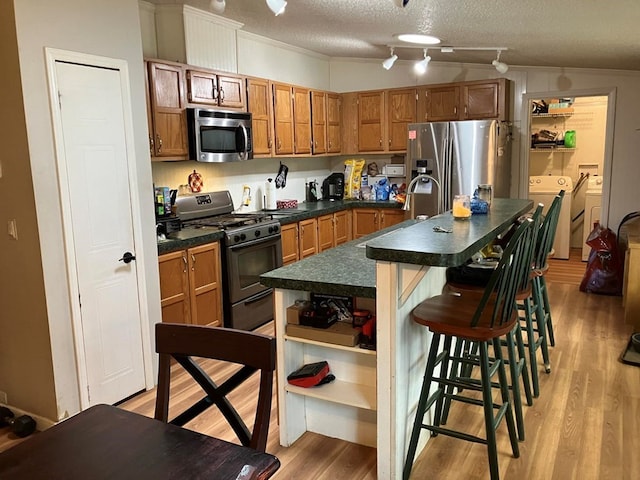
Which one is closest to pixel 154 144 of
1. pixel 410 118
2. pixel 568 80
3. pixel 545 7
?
pixel 545 7

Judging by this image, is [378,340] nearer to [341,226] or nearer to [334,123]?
[341,226]

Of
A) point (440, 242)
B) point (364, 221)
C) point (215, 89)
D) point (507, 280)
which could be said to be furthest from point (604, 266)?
point (215, 89)

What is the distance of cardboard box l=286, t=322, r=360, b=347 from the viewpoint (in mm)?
2332

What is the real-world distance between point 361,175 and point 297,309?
4.04 meters

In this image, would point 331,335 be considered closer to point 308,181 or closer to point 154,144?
point 154,144

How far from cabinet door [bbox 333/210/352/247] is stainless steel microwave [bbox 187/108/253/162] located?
4.56ft

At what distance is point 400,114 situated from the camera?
581 centimetres

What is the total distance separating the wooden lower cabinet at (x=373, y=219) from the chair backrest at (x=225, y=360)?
4.24m

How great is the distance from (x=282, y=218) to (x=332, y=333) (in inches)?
95.7

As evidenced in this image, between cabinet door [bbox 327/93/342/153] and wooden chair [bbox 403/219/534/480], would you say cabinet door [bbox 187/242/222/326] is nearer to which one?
wooden chair [bbox 403/219/534/480]

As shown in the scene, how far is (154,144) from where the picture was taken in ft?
12.2

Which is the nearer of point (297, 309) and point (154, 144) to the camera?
point (297, 309)

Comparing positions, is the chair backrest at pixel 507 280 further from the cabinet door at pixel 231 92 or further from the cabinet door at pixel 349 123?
the cabinet door at pixel 349 123

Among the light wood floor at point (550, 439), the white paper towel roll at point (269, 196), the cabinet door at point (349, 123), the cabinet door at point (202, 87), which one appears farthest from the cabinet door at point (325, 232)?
the light wood floor at point (550, 439)
